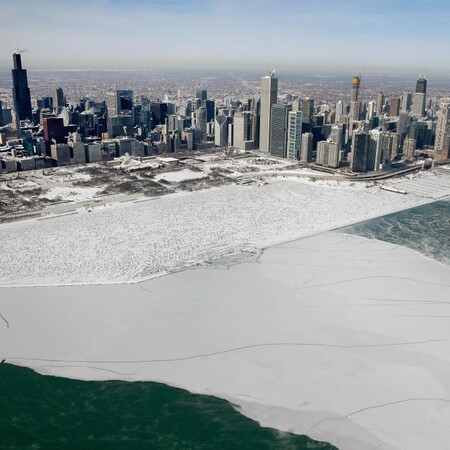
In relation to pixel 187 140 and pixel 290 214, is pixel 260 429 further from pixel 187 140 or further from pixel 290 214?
pixel 187 140

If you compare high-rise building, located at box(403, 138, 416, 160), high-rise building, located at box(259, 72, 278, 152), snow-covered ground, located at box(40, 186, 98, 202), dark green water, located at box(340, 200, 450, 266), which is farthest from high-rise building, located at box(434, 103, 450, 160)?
snow-covered ground, located at box(40, 186, 98, 202)

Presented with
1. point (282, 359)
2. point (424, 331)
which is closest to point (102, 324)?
point (282, 359)

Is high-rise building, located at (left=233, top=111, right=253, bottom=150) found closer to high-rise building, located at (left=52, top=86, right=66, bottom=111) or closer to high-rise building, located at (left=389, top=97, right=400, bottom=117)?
high-rise building, located at (left=389, top=97, right=400, bottom=117)

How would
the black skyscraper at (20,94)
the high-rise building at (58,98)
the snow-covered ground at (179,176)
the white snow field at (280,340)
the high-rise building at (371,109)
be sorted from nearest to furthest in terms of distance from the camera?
the white snow field at (280,340), the snow-covered ground at (179,176), the black skyscraper at (20,94), the high-rise building at (371,109), the high-rise building at (58,98)

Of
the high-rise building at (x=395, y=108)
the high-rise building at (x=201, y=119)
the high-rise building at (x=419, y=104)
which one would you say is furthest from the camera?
the high-rise building at (x=395, y=108)

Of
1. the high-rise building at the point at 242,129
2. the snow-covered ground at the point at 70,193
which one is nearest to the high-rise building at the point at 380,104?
the high-rise building at the point at 242,129

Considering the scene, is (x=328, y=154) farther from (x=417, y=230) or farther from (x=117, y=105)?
(x=117, y=105)

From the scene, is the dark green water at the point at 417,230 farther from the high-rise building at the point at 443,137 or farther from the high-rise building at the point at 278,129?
the high-rise building at the point at 278,129
